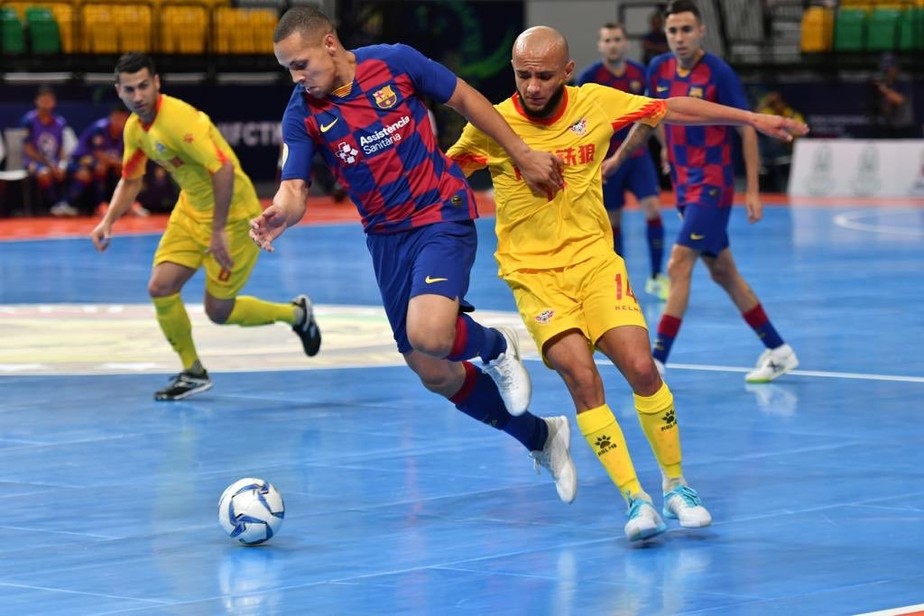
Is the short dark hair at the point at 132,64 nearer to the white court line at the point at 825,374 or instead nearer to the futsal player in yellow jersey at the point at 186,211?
the futsal player in yellow jersey at the point at 186,211

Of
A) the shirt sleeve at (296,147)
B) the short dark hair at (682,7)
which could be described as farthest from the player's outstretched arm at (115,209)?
the shirt sleeve at (296,147)

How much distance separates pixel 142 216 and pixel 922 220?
439 inches

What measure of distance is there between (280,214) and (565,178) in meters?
1.30

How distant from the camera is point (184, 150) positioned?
10969 millimetres

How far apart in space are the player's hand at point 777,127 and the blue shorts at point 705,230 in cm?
333

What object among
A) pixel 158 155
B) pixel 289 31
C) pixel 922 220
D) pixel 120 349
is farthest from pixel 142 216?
pixel 289 31

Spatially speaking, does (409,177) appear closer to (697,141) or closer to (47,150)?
(697,141)

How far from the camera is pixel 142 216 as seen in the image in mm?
26781

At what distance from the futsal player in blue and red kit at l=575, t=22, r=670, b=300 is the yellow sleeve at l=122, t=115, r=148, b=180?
15.0ft

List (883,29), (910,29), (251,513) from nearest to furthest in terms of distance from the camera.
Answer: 1. (251,513)
2. (910,29)
3. (883,29)

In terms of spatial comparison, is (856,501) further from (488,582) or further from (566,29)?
(566,29)

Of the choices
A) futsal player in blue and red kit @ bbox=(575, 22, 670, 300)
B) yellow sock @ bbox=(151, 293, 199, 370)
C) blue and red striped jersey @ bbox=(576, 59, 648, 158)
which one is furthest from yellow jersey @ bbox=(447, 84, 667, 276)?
blue and red striped jersey @ bbox=(576, 59, 648, 158)

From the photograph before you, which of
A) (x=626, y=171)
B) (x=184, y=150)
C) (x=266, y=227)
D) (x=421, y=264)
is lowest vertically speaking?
(x=626, y=171)

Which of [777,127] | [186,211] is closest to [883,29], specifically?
[186,211]
